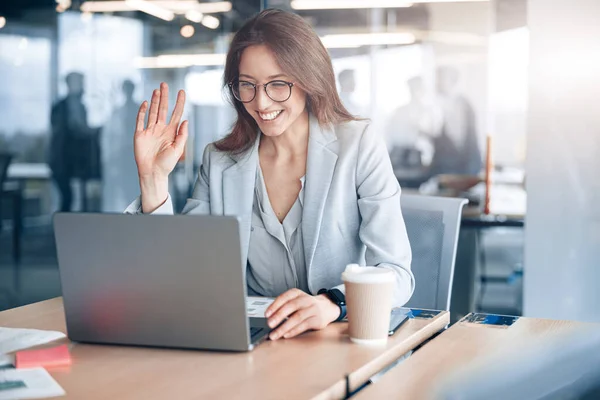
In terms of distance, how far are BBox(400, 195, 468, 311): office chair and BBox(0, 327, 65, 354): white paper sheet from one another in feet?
3.25

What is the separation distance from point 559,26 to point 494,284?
2.39 metres

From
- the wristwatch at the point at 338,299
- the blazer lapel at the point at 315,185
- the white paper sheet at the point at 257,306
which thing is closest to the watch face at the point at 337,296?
the wristwatch at the point at 338,299

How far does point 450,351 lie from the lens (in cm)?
122

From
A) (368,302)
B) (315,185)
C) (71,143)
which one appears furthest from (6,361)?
(71,143)

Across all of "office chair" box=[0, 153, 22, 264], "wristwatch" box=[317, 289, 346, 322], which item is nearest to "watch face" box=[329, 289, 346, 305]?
"wristwatch" box=[317, 289, 346, 322]

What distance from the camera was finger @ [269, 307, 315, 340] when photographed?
1.27 metres

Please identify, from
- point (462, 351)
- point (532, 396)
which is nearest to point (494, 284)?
point (462, 351)

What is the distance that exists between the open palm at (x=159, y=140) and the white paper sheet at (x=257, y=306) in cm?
38

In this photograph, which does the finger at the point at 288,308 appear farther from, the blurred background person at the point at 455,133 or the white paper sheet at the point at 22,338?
the blurred background person at the point at 455,133

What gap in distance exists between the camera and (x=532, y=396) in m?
0.40

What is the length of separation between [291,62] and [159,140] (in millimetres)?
378

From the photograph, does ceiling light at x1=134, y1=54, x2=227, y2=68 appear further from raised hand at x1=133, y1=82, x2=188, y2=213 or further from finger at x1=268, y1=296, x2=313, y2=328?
finger at x1=268, y1=296, x2=313, y2=328

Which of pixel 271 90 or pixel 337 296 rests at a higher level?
pixel 271 90

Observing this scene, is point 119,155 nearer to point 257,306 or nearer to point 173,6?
point 173,6
